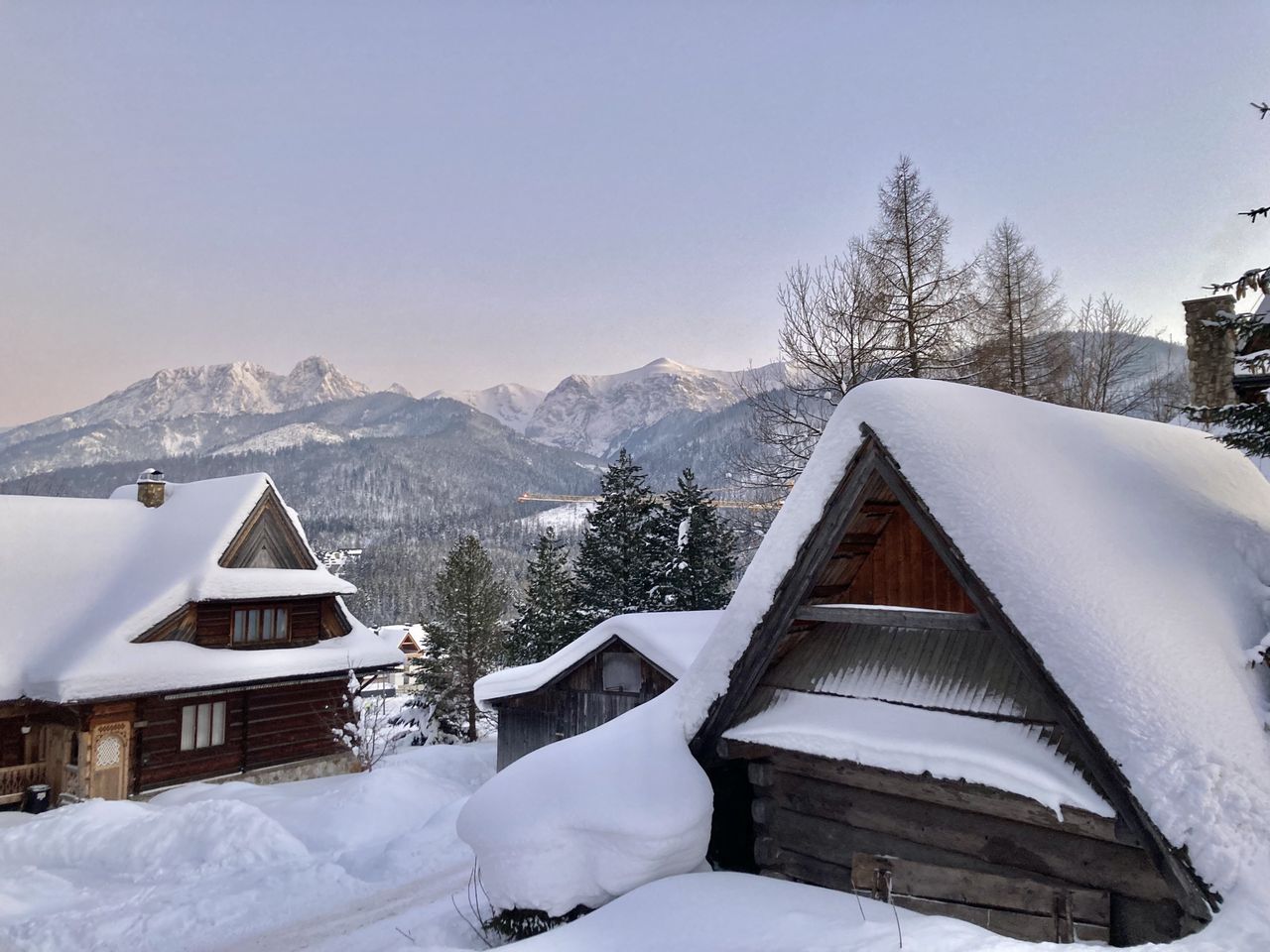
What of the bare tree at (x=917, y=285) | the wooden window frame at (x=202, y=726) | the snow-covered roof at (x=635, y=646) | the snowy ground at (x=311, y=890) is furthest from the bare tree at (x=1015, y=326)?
the wooden window frame at (x=202, y=726)

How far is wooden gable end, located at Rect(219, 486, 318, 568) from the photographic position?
23.6 metres

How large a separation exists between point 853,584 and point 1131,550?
7.19ft

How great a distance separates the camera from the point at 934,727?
5.40 metres

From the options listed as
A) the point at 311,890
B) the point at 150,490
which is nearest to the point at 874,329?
the point at 311,890

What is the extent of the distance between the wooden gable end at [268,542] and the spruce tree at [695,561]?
13.6 meters

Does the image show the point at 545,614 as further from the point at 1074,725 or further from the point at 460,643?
the point at 1074,725

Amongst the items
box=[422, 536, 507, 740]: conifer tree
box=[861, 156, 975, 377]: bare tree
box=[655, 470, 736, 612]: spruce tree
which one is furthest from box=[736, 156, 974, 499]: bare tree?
box=[422, 536, 507, 740]: conifer tree

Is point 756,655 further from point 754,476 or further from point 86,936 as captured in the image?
point 754,476

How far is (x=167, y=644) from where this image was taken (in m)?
21.0

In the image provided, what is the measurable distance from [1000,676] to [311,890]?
43.1 ft

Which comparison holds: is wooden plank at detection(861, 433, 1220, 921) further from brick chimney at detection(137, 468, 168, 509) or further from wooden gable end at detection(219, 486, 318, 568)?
brick chimney at detection(137, 468, 168, 509)

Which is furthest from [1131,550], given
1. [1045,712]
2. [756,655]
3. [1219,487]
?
Answer: [756,655]

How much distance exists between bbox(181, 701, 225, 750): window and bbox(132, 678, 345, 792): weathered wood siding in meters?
0.14

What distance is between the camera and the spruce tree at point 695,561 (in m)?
29.7
